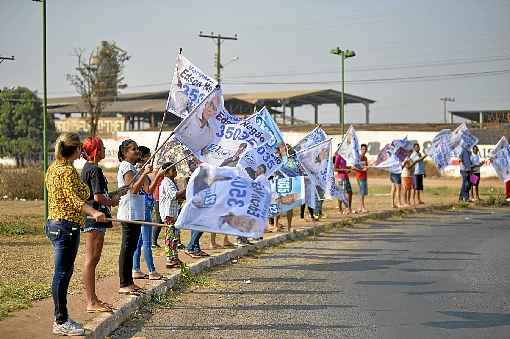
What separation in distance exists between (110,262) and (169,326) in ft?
13.7

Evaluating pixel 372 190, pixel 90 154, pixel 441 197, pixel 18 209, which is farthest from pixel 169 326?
pixel 372 190

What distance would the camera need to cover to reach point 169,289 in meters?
10.4

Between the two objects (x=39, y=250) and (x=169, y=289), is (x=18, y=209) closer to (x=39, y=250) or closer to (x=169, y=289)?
(x=39, y=250)

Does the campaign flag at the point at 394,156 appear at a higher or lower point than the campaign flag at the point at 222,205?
higher

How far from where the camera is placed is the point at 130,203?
31.3 feet

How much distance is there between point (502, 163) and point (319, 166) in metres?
9.45

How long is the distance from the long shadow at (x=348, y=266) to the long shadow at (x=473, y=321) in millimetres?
3456

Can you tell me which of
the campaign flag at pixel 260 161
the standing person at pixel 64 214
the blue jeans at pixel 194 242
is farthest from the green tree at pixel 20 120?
the standing person at pixel 64 214

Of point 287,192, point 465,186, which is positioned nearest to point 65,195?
point 287,192

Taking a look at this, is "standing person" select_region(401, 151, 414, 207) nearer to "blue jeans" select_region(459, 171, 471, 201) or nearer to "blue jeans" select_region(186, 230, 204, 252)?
"blue jeans" select_region(459, 171, 471, 201)

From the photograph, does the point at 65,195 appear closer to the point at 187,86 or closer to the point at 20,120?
the point at 187,86

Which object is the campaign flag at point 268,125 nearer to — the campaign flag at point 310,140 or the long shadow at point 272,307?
the campaign flag at point 310,140

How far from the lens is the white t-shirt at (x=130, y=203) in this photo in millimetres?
9531

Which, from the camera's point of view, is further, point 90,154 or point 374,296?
point 374,296
